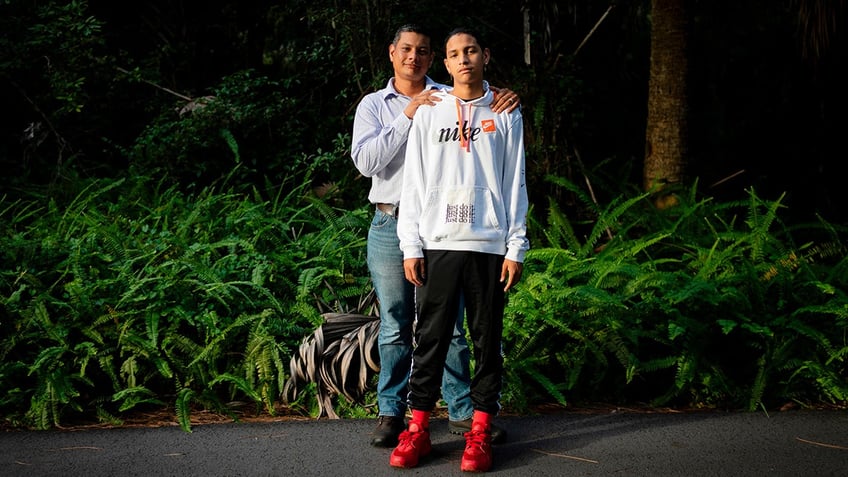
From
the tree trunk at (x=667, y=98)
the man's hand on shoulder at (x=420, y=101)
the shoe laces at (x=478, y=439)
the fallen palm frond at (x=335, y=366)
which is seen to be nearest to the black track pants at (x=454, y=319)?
the shoe laces at (x=478, y=439)

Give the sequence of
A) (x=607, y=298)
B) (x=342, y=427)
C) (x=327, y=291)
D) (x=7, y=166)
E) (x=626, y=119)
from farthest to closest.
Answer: (x=626, y=119)
(x=7, y=166)
(x=327, y=291)
(x=607, y=298)
(x=342, y=427)

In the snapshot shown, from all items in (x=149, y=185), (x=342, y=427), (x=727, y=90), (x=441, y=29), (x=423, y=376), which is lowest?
(x=342, y=427)

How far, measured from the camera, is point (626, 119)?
411 inches

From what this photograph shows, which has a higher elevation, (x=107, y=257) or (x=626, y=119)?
(x=626, y=119)

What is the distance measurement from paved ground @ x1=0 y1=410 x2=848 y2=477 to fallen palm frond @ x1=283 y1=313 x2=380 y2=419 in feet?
0.92

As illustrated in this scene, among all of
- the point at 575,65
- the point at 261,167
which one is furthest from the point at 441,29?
the point at 261,167

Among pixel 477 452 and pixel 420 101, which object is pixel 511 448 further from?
pixel 420 101

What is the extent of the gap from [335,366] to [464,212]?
1743 mm

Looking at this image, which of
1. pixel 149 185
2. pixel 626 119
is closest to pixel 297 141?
pixel 149 185

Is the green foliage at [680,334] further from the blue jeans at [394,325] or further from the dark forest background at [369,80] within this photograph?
the dark forest background at [369,80]

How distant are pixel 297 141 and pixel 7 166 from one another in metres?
3.33

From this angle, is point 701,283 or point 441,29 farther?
point 441,29

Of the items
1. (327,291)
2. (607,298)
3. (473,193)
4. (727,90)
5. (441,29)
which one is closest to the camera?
(473,193)

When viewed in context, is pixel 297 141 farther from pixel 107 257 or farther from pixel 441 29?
pixel 107 257
